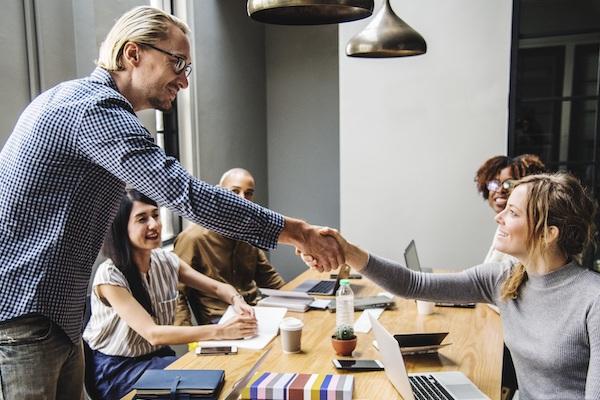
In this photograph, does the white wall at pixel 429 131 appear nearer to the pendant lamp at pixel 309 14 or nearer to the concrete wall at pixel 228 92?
the concrete wall at pixel 228 92

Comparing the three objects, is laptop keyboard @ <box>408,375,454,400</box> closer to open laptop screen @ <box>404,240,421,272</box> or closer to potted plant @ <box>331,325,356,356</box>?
potted plant @ <box>331,325,356,356</box>

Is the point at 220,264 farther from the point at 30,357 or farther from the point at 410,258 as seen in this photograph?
the point at 30,357

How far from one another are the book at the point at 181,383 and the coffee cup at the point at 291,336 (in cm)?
35

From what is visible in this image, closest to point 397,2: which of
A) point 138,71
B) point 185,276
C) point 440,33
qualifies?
point 440,33

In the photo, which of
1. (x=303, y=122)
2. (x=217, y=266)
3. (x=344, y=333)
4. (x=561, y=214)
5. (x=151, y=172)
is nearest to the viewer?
(x=151, y=172)

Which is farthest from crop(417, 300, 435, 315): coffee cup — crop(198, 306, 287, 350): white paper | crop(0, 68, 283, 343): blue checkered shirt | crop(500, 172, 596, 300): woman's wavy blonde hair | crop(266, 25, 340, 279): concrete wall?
crop(266, 25, 340, 279): concrete wall

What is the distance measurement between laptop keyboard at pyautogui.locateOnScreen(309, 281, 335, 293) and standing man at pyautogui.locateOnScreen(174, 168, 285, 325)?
15.1 inches

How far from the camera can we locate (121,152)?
4.53 feet

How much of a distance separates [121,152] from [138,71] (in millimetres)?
335

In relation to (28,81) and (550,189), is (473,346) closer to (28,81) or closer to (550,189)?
(550,189)

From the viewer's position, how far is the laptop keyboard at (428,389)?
158 centimetres

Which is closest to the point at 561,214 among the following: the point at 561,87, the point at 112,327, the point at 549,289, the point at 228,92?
the point at 549,289

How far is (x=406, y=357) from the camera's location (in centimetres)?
188

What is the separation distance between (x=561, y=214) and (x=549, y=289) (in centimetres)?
22
